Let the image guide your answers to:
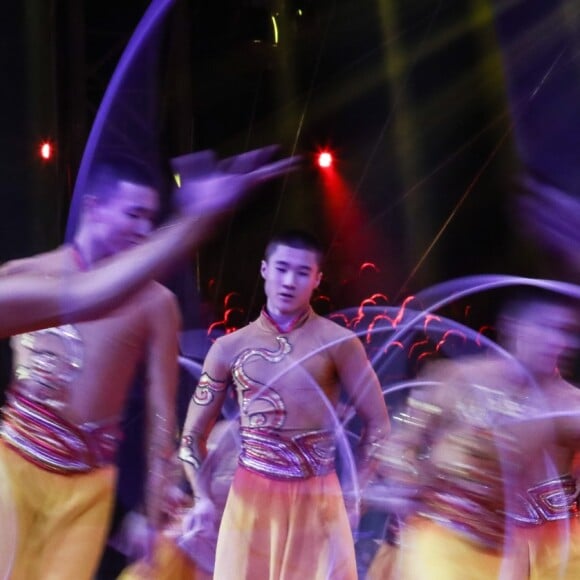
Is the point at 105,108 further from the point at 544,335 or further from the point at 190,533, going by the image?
the point at 544,335

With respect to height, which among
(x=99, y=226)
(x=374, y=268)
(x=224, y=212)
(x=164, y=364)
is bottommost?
(x=374, y=268)

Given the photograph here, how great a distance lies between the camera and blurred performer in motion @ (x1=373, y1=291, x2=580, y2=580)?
11.1 ft

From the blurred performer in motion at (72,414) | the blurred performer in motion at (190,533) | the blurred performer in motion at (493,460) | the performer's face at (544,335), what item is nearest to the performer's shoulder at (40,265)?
the blurred performer in motion at (72,414)

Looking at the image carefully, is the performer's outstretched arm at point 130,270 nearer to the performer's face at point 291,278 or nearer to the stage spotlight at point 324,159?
the performer's face at point 291,278

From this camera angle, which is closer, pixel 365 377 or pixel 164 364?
pixel 164 364

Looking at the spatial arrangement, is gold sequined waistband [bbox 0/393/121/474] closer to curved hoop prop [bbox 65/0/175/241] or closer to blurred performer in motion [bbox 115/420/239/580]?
blurred performer in motion [bbox 115/420/239/580]

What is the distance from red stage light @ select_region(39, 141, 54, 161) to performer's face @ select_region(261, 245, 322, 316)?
147 centimetres

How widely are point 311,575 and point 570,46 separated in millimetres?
4181

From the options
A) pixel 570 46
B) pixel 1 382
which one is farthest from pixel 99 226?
pixel 570 46

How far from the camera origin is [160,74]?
817 cm

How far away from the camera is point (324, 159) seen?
33.8 feet

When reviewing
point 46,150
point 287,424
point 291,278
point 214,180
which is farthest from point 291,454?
point 214,180

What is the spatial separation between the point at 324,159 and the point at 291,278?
582 cm

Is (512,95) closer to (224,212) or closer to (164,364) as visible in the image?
(164,364)
